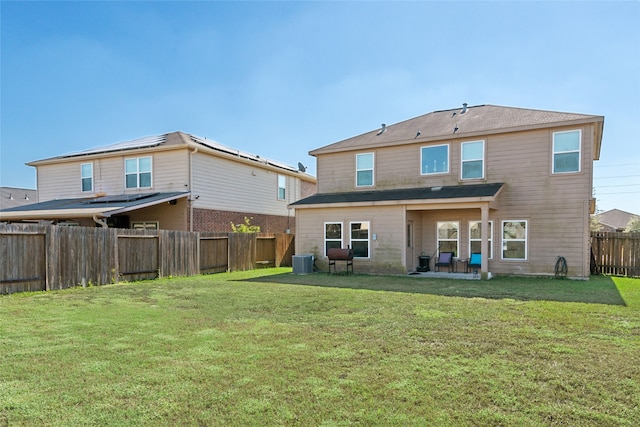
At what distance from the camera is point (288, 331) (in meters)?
5.96

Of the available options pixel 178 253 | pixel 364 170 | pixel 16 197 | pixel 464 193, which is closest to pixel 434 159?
pixel 464 193

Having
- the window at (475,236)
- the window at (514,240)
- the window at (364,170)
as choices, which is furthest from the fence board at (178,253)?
the window at (514,240)

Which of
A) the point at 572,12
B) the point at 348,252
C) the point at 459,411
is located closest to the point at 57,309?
the point at 459,411

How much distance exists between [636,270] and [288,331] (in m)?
14.6

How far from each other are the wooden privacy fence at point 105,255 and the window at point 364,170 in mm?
5828

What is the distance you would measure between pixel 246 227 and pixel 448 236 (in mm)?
10367

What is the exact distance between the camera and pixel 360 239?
15.7 metres

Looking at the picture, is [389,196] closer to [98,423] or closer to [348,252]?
[348,252]

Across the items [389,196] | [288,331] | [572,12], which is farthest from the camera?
[389,196]

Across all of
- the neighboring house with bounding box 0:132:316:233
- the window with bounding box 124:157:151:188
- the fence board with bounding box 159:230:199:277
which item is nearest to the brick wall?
the neighboring house with bounding box 0:132:316:233

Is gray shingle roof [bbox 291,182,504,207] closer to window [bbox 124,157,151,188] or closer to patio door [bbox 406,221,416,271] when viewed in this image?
patio door [bbox 406,221,416,271]

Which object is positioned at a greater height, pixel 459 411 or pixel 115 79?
pixel 115 79

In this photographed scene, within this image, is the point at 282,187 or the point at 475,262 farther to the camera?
the point at 282,187

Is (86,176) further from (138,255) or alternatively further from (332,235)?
(332,235)
